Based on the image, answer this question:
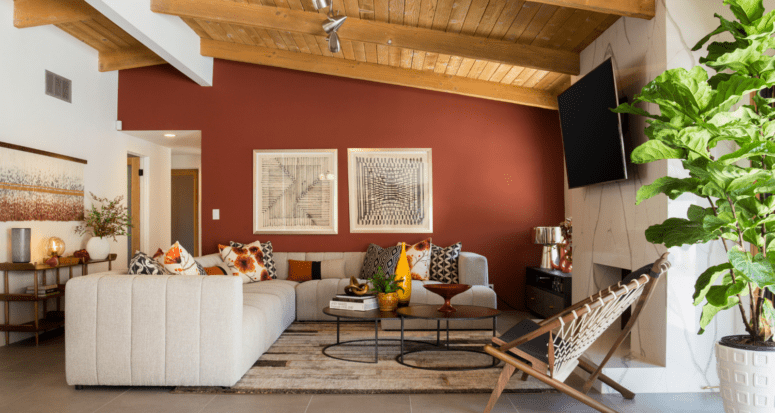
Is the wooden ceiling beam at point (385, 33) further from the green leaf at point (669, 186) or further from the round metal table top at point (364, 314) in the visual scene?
the green leaf at point (669, 186)

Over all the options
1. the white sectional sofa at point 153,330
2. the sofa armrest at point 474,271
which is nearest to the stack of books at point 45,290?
the white sectional sofa at point 153,330

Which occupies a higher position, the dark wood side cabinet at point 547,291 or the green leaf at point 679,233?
the green leaf at point 679,233

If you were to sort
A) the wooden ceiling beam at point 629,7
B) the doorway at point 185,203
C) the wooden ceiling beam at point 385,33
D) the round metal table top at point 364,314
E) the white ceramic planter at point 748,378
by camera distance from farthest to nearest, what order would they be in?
the doorway at point 185,203 → the wooden ceiling beam at point 385,33 → the round metal table top at point 364,314 → the wooden ceiling beam at point 629,7 → the white ceramic planter at point 748,378

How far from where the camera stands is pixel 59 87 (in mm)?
5066

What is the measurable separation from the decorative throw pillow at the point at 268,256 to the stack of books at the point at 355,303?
6.13 feet

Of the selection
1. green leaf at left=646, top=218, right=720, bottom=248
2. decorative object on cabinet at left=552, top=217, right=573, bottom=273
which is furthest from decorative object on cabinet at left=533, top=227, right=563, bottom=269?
green leaf at left=646, top=218, right=720, bottom=248

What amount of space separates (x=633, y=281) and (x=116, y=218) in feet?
16.6

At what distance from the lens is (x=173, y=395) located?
303 cm

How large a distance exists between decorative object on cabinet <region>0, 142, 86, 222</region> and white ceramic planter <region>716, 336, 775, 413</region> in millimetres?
5063

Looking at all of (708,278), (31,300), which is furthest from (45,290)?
(708,278)

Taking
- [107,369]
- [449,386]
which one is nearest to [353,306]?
[449,386]

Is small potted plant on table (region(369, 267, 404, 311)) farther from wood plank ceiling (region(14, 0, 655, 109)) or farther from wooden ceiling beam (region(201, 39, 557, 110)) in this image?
wooden ceiling beam (region(201, 39, 557, 110))

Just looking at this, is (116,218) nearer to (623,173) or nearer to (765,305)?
(623,173)

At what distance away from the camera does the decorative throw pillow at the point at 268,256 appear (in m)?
5.64
